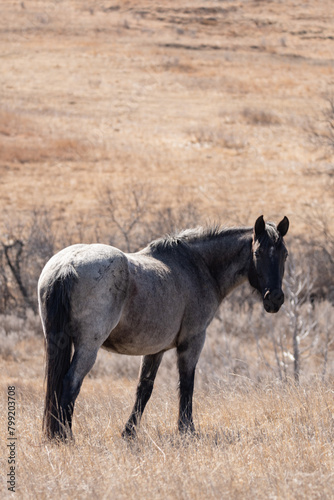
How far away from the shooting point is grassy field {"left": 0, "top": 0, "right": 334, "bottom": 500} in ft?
14.6

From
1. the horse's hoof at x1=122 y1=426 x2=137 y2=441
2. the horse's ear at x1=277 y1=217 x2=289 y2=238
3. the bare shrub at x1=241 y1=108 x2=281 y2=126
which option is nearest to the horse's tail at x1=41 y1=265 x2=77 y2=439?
the horse's hoof at x1=122 y1=426 x2=137 y2=441

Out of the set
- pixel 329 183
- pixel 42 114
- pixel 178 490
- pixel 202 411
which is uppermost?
pixel 178 490

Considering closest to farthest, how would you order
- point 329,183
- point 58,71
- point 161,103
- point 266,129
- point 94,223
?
point 94,223, point 329,183, point 266,129, point 161,103, point 58,71

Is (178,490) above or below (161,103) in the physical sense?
above

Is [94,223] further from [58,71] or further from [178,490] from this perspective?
[58,71]

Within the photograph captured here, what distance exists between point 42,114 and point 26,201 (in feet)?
37.5

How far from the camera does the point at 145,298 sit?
5367mm

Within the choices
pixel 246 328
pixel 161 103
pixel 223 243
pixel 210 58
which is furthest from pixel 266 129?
pixel 223 243

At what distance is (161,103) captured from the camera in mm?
38312

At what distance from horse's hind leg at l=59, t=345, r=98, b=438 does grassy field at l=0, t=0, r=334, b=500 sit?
264 mm

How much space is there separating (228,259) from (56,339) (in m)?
1.97

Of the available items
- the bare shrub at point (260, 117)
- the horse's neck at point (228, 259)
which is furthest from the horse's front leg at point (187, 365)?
the bare shrub at point (260, 117)

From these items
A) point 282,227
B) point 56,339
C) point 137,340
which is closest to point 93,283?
point 56,339

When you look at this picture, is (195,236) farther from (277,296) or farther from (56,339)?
(56,339)
